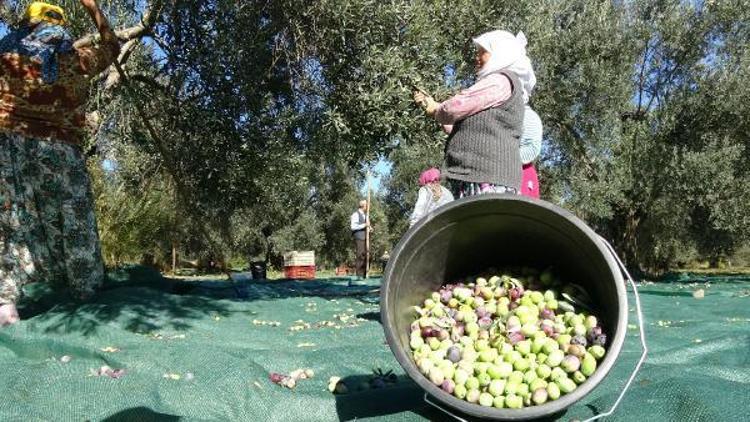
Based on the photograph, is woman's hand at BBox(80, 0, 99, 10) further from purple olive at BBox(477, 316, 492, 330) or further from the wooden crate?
the wooden crate

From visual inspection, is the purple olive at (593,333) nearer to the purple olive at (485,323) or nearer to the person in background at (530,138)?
the purple olive at (485,323)

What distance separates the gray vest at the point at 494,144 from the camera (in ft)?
11.7

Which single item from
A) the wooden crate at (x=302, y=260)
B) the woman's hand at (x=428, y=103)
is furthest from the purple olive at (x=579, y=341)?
the wooden crate at (x=302, y=260)

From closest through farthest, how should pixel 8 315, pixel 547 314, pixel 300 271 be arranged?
pixel 547 314 < pixel 8 315 < pixel 300 271

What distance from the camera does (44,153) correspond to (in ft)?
18.8

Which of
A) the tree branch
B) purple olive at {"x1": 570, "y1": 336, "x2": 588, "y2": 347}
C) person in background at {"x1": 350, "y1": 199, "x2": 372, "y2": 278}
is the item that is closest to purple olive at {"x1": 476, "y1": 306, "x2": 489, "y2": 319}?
purple olive at {"x1": 570, "y1": 336, "x2": 588, "y2": 347}

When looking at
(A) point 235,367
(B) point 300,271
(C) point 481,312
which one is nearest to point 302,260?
(B) point 300,271

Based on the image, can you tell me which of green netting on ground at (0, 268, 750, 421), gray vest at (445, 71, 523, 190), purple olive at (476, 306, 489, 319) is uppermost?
gray vest at (445, 71, 523, 190)

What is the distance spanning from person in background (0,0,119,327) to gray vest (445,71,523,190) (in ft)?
11.4

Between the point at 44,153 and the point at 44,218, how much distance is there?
0.62 metres

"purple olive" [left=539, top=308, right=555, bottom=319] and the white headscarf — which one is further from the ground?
the white headscarf

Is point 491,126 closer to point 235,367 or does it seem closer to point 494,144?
point 494,144

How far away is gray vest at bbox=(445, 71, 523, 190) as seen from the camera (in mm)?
3566

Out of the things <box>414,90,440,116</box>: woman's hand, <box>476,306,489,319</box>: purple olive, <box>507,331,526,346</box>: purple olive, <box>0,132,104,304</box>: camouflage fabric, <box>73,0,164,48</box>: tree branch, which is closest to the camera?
<box>507,331,526,346</box>: purple olive
